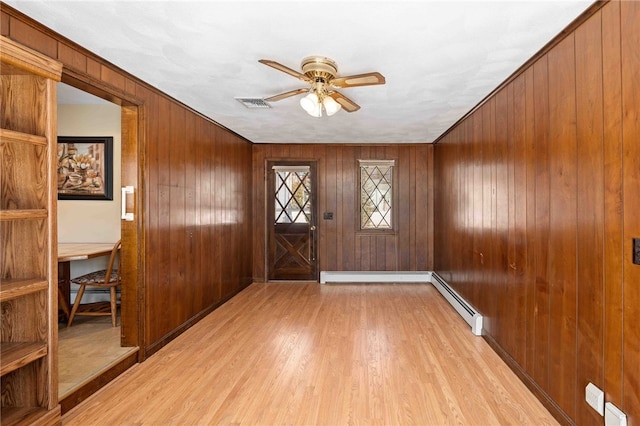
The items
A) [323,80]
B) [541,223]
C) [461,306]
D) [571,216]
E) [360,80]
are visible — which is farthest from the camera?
[461,306]

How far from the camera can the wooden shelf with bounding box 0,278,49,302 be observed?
1.64m

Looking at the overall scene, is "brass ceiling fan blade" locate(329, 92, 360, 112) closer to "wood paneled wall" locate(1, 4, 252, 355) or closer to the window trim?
"wood paneled wall" locate(1, 4, 252, 355)

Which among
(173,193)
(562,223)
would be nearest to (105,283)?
(173,193)

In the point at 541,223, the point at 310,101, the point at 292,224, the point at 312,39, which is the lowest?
the point at 292,224

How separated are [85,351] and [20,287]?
1.35m

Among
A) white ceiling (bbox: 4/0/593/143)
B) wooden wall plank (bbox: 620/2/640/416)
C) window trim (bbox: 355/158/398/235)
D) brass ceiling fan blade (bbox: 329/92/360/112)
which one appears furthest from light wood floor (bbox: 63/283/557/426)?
white ceiling (bbox: 4/0/593/143)

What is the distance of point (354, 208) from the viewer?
5.68 m

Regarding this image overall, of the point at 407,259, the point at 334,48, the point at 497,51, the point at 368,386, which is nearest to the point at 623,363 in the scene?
the point at 368,386

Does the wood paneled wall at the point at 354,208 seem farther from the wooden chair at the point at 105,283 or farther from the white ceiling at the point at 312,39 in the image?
the wooden chair at the point at 105,283

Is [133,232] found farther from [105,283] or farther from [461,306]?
[461,306]

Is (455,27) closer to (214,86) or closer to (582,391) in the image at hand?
(214,86)

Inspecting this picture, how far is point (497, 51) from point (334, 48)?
1.10m

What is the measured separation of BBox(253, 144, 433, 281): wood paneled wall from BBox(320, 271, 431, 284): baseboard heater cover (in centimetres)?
9

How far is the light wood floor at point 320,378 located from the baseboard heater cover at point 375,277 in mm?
1635
